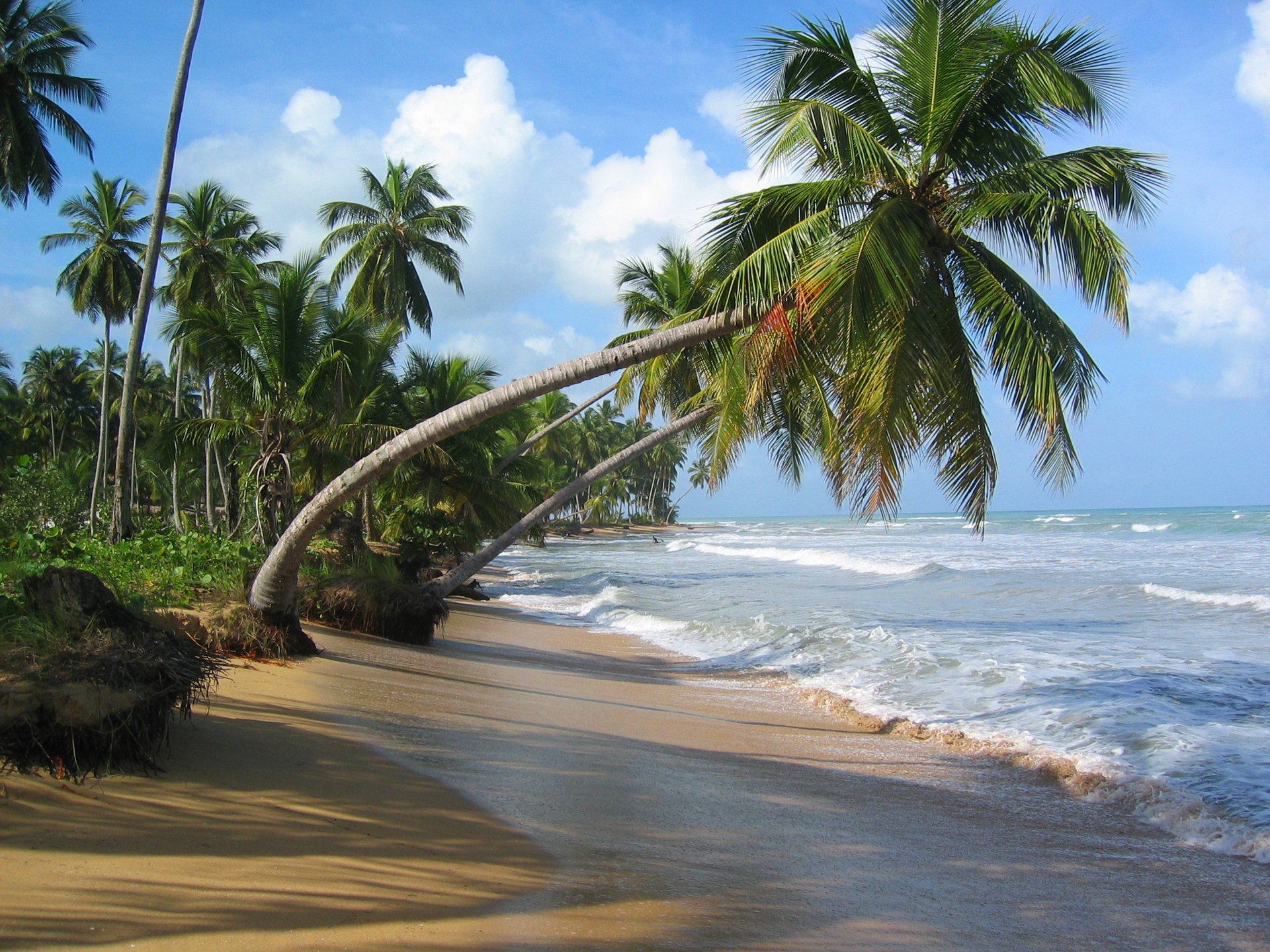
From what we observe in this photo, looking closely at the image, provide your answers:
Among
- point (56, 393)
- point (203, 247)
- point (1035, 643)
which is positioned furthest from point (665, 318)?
point (56, 393)

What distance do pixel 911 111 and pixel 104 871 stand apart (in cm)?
832

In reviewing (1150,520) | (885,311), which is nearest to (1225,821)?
(885,311)

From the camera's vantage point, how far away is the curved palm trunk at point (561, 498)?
47.1 ft

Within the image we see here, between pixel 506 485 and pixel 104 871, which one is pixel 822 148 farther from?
pixel 506 485

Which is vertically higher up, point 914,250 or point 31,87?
point 31,87

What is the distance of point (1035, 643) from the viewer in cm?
1333

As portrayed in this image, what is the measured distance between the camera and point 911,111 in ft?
26.7

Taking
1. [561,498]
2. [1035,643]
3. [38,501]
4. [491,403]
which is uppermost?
[491,403]

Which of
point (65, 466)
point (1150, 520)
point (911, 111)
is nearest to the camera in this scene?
point (911, 111)

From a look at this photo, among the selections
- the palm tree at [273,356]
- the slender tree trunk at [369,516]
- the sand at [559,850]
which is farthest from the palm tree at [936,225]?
the slender tree trunk at [369,516]

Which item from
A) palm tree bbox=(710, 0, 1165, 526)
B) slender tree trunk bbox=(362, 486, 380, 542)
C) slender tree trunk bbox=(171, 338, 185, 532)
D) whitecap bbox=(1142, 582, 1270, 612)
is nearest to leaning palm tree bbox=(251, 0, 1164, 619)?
palm tree bbox=(710, 0, 1165, 526)

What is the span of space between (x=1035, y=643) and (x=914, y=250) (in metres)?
8.69

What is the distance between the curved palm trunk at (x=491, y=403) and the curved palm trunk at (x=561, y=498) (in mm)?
5883

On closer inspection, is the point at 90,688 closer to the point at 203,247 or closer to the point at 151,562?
the point at 151,562
